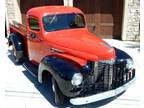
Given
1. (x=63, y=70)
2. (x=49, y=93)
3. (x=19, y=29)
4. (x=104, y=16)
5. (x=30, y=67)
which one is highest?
(x=104, y=16)

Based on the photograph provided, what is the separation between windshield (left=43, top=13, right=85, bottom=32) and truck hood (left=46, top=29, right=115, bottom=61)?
16cm

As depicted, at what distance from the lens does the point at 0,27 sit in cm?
958

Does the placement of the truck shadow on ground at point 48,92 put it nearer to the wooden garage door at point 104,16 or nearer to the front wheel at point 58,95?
the front wheel at point 58,95

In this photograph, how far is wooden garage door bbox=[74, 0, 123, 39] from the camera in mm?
11094

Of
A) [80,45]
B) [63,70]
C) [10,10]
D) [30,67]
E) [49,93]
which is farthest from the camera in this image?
[10,10]

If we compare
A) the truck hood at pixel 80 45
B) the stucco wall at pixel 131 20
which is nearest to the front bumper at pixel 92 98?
the truck hood at pixel 80 45

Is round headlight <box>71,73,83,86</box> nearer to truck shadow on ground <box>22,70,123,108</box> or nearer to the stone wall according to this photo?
truck shadow on ground <box>22,70,123,108</box>

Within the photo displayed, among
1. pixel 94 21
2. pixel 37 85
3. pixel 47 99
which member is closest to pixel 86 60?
pixel 47 99

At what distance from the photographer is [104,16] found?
36.9 ft

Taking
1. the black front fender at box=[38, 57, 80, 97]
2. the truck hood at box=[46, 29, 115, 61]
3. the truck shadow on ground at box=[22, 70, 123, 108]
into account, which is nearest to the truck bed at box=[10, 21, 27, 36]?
the truck shadow on ground at box=[22, 70, 123, 108]

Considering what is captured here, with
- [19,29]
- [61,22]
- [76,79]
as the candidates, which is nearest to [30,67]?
[19,29]

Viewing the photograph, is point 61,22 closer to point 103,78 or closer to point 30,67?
point 30,67

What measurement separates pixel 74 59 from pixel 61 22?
61.2 inches

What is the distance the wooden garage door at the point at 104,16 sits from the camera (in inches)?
437
